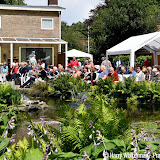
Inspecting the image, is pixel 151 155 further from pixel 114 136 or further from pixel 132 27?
pixel 132 27

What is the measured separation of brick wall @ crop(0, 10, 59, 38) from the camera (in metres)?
30.8

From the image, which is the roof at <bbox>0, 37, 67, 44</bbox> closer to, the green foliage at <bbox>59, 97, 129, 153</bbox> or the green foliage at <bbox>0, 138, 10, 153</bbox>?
the green foliage at <bbox>59, 97, 129, 153</bbox>

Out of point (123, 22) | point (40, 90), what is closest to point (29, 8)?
point (123, 22)

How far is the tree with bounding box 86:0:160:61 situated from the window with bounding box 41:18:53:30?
9.76 metres

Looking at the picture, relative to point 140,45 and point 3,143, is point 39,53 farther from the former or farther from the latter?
point 3,143

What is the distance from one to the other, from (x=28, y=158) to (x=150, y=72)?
46.0ft

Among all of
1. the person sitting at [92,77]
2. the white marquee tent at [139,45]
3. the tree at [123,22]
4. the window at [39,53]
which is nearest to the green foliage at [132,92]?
the person sitting at [92,77]

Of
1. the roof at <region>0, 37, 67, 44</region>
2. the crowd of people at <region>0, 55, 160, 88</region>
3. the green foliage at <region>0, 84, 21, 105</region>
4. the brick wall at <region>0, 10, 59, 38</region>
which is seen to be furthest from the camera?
the brick wall at <region>0, 10, 59, 38</region>

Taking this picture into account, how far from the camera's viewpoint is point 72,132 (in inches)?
116

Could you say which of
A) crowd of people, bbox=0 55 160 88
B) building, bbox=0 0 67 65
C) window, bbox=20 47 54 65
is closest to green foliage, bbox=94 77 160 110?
crowd of people, bbox=0 55 160 88

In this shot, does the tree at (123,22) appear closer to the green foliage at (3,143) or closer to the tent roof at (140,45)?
the tent roof at (140,45)

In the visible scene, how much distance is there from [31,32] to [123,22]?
12.6 meters

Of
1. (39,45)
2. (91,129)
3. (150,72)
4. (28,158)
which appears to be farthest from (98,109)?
(39,45)

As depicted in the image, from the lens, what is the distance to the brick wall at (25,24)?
30828mm
